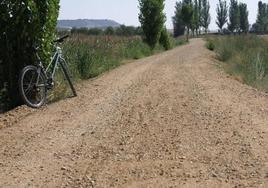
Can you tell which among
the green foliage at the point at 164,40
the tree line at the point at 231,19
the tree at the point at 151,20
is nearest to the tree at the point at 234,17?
the tree line at the point at 231,19

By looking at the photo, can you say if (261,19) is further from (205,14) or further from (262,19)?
(205,14)

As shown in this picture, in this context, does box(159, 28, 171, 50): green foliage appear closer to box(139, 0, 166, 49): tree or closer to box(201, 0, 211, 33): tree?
box(139, 0, 166, 49): tree

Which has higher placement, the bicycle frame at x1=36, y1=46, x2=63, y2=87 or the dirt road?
the bicycle frame at x1=36, y1=46, x2=63, y2=87

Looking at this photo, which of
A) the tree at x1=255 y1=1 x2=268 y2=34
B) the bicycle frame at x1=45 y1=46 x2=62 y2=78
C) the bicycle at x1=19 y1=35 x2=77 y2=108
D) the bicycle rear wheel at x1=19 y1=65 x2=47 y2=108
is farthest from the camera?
the tree at x1=255 y1=1 x2=268 y2=34

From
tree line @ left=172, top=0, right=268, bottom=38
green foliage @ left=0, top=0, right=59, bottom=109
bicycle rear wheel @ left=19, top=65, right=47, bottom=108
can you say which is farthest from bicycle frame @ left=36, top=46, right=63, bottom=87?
tree line @ left=172, top=0, right=268, bottom=38

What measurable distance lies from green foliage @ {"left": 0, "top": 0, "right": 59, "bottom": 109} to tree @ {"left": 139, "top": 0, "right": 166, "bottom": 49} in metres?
28.4

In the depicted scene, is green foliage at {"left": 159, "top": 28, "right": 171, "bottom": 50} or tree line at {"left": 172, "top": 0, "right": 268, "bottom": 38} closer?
green foliage at {"left": 159, "top": 28, "right": 171, "bottom": 50}

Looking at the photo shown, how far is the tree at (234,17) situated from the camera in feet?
347

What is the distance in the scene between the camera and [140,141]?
6836mm

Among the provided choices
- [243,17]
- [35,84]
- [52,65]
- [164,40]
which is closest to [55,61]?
[52,65]

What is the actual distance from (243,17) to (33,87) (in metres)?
103

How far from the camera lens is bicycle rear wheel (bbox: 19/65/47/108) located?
938cm

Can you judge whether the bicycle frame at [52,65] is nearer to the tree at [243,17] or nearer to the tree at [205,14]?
the tree at [243,17]

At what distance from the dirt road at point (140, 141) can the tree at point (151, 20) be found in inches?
1078
